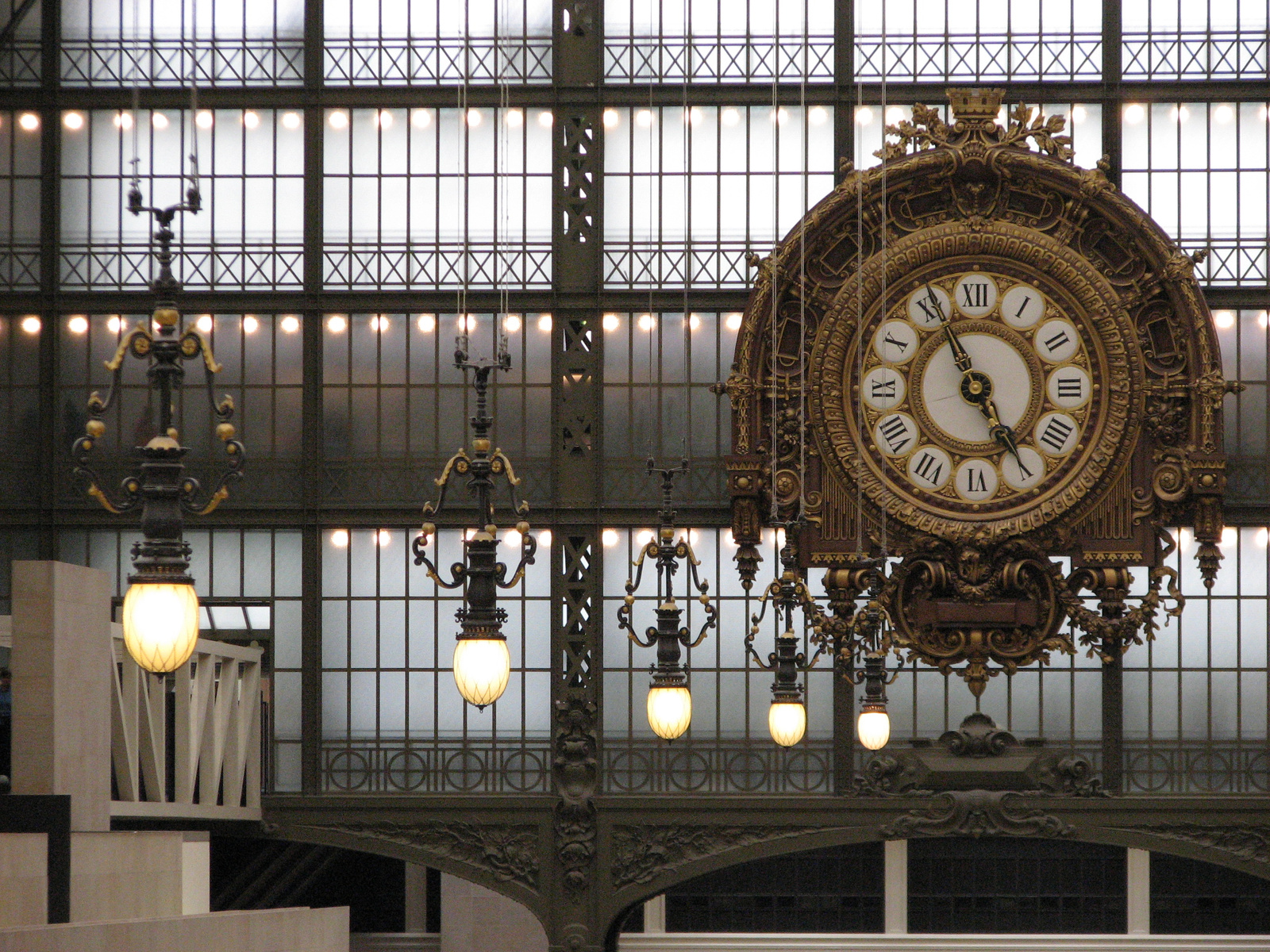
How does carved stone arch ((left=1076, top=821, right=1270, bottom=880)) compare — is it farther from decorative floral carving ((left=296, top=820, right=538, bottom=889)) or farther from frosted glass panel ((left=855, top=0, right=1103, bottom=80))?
frosted glass panel ((left=855, top=0, right=1103, bottom=80))

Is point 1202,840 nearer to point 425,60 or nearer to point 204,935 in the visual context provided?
point 425,60

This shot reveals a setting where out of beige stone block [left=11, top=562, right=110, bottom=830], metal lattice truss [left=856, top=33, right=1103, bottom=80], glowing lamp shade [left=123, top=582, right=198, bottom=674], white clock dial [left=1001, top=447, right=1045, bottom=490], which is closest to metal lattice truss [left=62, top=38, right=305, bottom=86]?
metal lattice truss [left=856, top=33, right=1103, bottom=80]

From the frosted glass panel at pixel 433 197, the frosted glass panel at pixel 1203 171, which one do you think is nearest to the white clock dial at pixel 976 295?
the frosted glass panel at pixel 1203 171

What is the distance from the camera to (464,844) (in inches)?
884

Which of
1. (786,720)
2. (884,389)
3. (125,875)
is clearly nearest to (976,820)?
(884,389)

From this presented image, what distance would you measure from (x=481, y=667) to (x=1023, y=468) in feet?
41.3

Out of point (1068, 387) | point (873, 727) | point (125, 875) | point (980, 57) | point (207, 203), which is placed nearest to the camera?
point (125, 875)

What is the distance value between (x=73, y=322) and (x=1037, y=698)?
37.5 feet

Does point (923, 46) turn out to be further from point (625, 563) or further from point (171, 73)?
point (171, 73)

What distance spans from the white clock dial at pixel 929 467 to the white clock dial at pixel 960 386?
261 mm

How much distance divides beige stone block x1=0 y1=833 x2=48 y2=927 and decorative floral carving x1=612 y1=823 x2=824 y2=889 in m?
10.0

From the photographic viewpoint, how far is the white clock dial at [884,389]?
73.3ft

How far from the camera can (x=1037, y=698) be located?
73.5 feet

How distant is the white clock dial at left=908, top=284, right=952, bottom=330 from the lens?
22.3m
